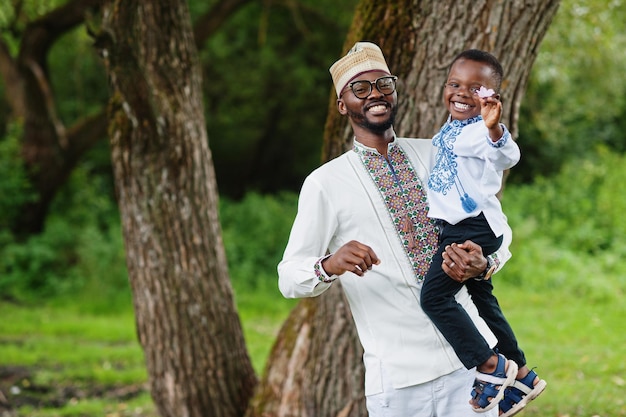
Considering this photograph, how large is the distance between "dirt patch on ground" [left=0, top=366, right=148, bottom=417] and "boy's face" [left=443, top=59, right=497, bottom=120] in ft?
17.9

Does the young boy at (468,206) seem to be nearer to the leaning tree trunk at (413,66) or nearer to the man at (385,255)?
the man at (385,255)

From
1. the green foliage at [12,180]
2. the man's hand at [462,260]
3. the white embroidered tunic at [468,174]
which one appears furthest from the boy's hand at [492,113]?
the green foliage at [12,180]

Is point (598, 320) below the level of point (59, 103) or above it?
below

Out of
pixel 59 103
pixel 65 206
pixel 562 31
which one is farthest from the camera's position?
pixel 59 103

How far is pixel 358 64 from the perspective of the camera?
2.85m

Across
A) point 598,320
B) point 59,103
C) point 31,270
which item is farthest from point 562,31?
point 59,103

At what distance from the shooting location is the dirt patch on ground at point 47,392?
7.30m

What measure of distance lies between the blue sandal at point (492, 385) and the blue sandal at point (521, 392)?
0.57 feet

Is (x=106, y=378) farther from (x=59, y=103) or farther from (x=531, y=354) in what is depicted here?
(x=59, y=103)

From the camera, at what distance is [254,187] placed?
1806 centimetres

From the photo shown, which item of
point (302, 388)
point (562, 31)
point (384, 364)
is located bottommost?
point (302, 388)

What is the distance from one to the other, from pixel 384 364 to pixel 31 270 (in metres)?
9.94

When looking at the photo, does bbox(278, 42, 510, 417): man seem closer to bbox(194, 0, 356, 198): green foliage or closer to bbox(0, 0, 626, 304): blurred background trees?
bbox(0, 0, 626, 304): blurred background trees

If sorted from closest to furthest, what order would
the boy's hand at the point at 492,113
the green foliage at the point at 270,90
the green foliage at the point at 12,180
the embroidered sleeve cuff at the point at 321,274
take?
the boy's hand at the point at 492,113, the embroidered sleeve cuff at the point at 321,274, the green foliage at the point at 12,180, the green foliage at the point at 270,90
